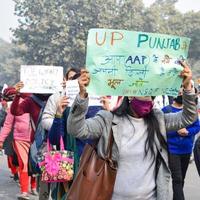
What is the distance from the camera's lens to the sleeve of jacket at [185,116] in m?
3.25

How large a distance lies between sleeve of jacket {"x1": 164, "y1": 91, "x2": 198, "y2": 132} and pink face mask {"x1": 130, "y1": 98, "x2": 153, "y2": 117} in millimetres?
169

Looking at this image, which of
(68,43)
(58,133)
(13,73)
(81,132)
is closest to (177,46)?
(81,132)

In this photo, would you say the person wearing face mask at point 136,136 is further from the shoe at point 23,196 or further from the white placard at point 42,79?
the shoe at point 23,196

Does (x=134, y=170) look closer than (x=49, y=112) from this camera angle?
Yes

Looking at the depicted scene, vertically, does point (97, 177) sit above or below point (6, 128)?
above

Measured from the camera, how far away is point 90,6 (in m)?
46.0

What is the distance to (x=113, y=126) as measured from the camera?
327cm

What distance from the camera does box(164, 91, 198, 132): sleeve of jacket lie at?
10.7 feet

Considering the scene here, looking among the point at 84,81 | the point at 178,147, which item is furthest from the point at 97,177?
the point at 178,147

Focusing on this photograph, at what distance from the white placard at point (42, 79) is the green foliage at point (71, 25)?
3728 centimetres

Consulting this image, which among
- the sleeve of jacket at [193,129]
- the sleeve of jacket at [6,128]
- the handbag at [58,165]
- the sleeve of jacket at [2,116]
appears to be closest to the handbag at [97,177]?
the handbag at [58,165]

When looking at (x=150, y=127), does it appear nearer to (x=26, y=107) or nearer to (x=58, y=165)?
(x=58, y=165)

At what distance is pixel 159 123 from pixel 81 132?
1.62 feet

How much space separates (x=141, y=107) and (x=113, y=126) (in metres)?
0.20
